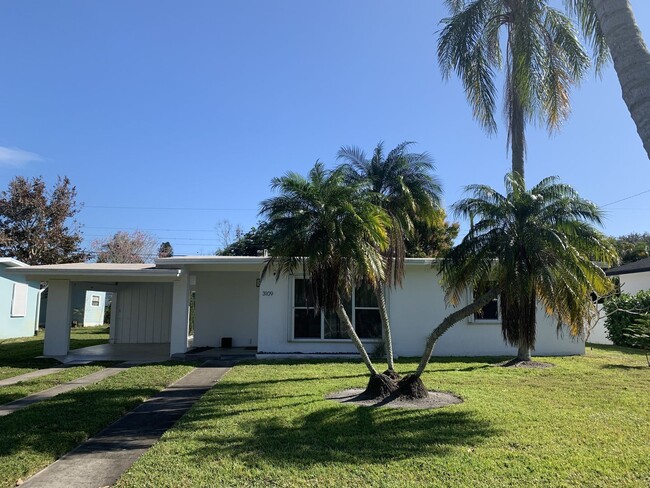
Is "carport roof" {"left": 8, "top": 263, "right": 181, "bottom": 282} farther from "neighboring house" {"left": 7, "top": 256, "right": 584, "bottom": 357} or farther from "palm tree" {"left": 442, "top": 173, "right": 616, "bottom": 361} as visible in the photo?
"palm tree" {"left": 442, "top": 173, "right": 616, "bottom": 361}

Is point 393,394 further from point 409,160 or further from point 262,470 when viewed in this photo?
point 409,160

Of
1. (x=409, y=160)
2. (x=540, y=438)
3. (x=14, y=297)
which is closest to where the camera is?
(x=540, y=438)

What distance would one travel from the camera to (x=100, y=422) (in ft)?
22.4

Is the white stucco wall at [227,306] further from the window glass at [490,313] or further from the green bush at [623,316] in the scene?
the green bush at [623,316]

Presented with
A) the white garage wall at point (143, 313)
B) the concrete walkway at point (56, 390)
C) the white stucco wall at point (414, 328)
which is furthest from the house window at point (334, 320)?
the white garage wall at point (143, 313)

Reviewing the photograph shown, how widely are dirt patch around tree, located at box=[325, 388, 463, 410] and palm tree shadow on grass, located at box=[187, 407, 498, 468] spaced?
1.65 feet

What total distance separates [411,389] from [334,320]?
651 centimetres

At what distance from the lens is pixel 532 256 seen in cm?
776

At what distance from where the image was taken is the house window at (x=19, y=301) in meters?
23.4

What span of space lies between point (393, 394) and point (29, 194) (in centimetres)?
2933

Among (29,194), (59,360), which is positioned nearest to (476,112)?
(59,360)

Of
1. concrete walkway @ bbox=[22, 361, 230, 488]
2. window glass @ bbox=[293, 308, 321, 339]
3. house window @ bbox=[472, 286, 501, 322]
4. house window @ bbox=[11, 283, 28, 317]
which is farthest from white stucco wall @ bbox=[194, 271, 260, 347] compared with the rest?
house window @ bbox=[11, 283, 28, 317]

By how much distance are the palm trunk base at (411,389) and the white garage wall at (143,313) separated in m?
14.6

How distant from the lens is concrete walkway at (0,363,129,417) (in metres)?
7.89
